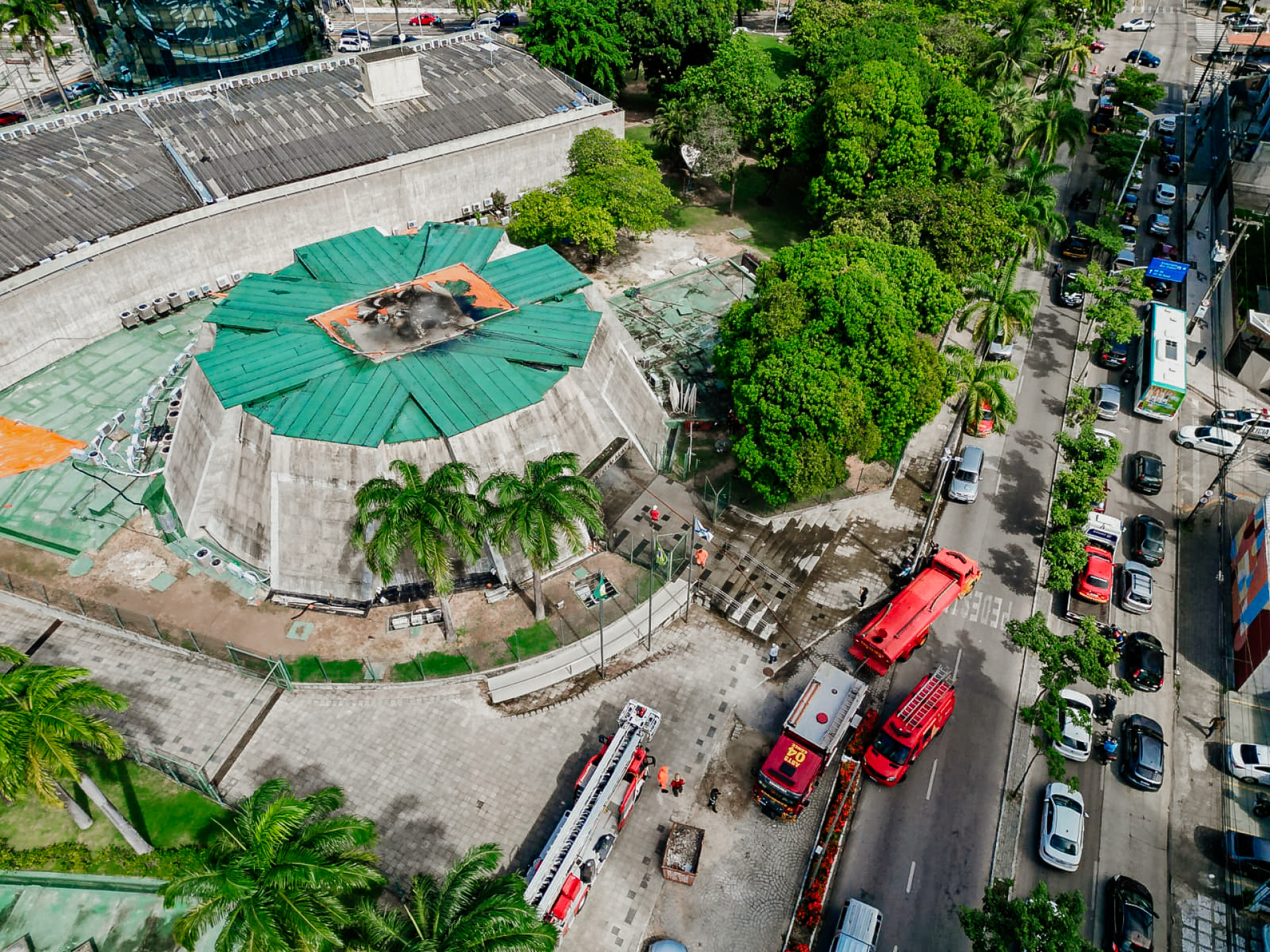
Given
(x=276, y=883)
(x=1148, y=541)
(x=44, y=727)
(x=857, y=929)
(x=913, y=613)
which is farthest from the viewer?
(x=1148, y=541)

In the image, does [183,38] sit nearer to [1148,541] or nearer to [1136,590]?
[1148,541]

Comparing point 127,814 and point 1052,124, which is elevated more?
point 1052,124

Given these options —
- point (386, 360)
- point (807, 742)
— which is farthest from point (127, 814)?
point (807, 742)

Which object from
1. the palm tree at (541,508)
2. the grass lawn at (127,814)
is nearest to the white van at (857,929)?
the palm tree at (541,508)

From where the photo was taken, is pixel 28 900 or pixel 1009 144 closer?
pixel 28 900

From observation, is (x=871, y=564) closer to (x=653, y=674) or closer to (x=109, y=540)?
(x=653, y=674)

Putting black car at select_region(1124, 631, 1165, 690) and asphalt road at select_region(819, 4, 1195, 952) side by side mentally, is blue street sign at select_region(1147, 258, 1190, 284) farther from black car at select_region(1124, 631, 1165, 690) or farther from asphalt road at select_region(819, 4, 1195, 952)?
black car at select_region(1124, 631, 1165, 690)

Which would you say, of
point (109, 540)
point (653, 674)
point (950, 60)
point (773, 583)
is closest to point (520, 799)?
point (653, 674)

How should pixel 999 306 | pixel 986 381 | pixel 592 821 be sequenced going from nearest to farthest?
pixel 592 821 < pixel 986 381 < pixel 999 306
